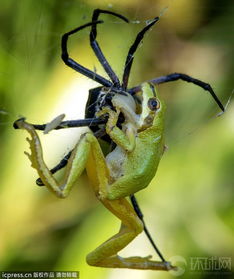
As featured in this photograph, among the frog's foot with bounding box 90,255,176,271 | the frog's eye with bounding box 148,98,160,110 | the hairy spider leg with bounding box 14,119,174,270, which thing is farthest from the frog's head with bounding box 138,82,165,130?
the frog's foot with bounding box 90,255,176,271

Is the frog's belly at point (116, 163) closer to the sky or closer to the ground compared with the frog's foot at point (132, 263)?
closer to the sky

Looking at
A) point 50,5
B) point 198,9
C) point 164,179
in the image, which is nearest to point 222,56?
point 198,9

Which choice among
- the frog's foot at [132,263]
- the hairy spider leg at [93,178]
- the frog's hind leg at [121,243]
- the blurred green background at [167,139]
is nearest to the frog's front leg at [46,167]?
the hairy spider leg at [93,178]

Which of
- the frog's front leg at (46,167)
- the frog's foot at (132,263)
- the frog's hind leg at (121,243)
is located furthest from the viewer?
the frog's foot at (132,263)

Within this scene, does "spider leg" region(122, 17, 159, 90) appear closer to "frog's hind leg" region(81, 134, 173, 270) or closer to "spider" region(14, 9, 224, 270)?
"spider" region(14, 9, 224, 270)

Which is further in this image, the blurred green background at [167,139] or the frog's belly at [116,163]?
the blurred green background at [167,139]

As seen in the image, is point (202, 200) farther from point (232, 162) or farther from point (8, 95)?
point (8, 95)

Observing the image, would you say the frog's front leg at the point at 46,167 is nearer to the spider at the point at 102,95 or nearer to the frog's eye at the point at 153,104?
the spider at the point at 102,95

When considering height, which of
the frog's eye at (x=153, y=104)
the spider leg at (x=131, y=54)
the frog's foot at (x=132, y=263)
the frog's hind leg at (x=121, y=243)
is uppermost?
the spider leg at (x=131, y=54)
